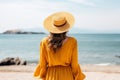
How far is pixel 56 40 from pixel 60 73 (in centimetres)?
41

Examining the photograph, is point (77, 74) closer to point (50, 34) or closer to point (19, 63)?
point (50, 34)

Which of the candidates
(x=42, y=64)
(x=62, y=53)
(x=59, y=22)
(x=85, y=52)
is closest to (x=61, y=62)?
(x=62, y=53)

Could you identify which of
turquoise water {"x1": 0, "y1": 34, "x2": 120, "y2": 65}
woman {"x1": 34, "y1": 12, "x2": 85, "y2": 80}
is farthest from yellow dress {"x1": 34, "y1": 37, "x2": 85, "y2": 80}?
turquoise water {"x1": 0, "y1": 34, "x2": 120, "y2": 65}

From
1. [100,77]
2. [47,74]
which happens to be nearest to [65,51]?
[47,74]

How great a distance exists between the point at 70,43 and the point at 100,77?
7140 mm

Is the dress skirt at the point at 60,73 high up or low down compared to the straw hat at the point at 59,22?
down

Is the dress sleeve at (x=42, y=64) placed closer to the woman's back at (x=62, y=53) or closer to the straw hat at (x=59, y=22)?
the woman's back at (x=62, y=53)

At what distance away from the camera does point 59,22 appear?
14.0 feet

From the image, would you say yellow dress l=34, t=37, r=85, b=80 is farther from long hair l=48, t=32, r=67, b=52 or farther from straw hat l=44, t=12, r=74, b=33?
straw hat l=44, t=12, r=74, b=33

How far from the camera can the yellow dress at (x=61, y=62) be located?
13.9ft

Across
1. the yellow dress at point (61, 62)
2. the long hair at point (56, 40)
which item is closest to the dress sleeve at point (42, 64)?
the yellow dress at point (61, 62)

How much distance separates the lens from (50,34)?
4.26 m

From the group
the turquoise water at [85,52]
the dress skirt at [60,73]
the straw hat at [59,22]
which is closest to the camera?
the straw hat at [59,22]

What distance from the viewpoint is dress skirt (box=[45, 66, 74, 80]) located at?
4.34m
